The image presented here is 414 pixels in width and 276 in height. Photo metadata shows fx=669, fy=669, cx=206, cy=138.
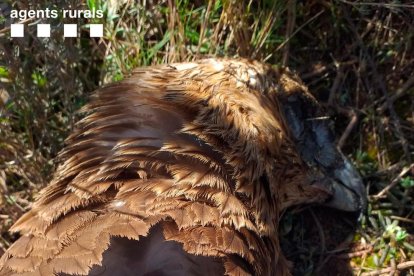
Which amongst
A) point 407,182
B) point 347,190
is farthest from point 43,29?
point 407,182

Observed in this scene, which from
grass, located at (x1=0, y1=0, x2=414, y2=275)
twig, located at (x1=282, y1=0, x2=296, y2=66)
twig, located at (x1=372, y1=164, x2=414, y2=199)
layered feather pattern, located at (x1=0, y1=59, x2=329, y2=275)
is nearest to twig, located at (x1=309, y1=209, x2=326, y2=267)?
grass, located at (x1=0, y1=0, x2=414, y2=275)

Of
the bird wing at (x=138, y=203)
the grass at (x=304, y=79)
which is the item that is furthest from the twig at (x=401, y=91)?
the bird wing at (x=138, y=203)

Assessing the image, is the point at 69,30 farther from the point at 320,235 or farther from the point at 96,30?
the point at 320,235

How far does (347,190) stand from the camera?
3.38 m

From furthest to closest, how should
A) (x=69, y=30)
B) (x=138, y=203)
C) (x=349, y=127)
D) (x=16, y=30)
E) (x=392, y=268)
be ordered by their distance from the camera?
(x=349, y=127) < (x=392, y=268) < (x=69, y=30) < (x=16, y=30) < (x=138, y=203)

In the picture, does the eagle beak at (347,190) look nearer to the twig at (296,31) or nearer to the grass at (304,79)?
the grass at (304,79)

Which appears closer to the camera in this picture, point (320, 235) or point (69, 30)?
point (69, 30)

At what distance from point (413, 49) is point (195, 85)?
1.49 m

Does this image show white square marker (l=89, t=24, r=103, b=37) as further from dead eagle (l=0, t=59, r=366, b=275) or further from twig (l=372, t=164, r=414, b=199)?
twig (l=372, t=164, r=414, b=199)

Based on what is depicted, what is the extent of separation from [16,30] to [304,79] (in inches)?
65.1

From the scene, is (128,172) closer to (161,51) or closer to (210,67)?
(210,67)

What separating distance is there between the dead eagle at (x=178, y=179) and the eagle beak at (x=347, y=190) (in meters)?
0.14

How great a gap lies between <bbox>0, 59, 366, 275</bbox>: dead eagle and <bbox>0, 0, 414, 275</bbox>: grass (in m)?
0.40

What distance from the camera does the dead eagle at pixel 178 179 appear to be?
7.70 ft
